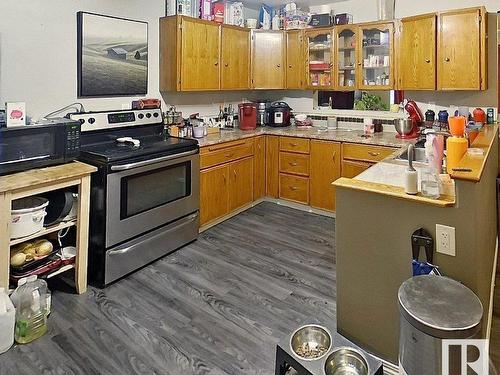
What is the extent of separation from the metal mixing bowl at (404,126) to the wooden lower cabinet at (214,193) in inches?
70.6

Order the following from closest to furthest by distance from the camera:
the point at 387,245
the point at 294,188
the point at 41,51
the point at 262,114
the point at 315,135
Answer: the point at 387,245 < the point at 41,51 < the point at 315,135 < the point at 294,188 < the point at 262,114

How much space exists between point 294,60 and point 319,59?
0.30 m

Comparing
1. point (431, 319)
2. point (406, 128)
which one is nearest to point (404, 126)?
point (406, 128)

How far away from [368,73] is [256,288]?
2.73m

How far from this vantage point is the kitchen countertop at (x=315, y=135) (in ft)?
12.8

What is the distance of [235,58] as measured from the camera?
4.47 meters

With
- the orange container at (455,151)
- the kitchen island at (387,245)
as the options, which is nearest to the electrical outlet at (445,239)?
the kitchen island at (387,245)

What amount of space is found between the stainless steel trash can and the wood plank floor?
82 cm

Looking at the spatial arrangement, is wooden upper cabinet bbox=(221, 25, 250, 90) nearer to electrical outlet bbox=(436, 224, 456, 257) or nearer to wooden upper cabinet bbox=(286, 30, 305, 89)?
wooden upper cabinet bbox=(286, 30, 305, 89)

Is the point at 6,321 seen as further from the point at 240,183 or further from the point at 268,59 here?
the point at 268,59

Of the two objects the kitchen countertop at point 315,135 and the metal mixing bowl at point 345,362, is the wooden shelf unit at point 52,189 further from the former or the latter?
the metal mixing bowl at point 345,362

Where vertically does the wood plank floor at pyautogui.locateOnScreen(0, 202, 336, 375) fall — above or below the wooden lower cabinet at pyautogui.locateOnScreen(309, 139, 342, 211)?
below

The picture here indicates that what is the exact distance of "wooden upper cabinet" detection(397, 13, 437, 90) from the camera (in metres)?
3.71

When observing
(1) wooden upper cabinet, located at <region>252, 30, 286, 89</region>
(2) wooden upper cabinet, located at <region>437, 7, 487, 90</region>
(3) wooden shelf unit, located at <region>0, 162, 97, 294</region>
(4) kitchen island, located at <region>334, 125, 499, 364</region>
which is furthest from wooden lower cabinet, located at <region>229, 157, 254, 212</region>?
(4) kitchen island, located at <region>334, 125, 499, 364</region>
